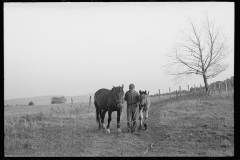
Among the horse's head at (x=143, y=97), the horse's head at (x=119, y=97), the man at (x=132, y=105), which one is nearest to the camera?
the horse's head at (x=119, y=97)

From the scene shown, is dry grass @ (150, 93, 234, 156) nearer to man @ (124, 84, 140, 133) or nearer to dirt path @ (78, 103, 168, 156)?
dirt path @ (78, 103, 168, 156)

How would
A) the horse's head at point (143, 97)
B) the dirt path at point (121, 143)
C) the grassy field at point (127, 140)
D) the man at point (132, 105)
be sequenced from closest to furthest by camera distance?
the dirt path at point (121, 143), the grassy field at point (127, 140), the man at point (132, 105), the horse's head at point (143, 97)

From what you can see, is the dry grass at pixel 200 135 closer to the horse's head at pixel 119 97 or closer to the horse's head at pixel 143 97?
the horse's head at pixel 143 97

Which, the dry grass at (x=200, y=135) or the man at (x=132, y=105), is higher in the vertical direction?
the man at (x=132, y=105)

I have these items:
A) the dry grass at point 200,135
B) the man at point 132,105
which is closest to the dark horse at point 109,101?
the man at point 132,105

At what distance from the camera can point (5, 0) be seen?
8289mm

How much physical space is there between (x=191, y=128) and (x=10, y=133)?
33.2ft

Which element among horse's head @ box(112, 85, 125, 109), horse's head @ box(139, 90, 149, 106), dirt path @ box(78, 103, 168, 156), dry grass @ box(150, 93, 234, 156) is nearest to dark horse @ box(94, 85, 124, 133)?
horse's head @ box(112, 85, 125, 109)

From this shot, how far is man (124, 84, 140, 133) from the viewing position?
38.9 feet

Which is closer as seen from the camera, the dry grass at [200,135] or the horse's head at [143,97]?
the dry grass at [200,135]

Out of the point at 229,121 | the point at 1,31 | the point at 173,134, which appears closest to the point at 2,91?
the point at 1,31

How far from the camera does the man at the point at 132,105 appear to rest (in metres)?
11.8

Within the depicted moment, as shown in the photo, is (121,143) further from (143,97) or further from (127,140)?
(143,97)

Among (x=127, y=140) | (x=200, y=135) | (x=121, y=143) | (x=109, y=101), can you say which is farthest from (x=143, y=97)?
(x=200, y=135)
